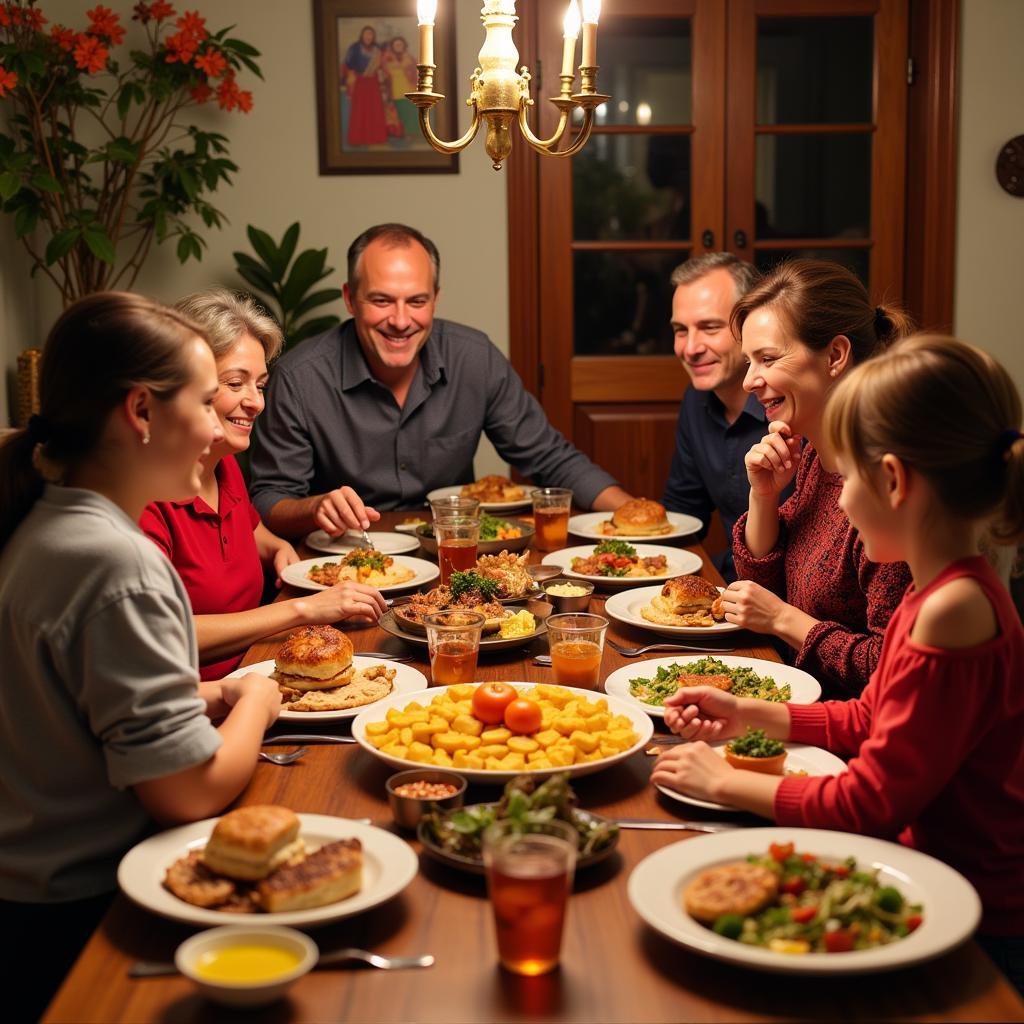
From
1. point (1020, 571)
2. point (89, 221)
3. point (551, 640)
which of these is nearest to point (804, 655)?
point (551, 640)

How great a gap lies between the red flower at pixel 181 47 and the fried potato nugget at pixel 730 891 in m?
4.03

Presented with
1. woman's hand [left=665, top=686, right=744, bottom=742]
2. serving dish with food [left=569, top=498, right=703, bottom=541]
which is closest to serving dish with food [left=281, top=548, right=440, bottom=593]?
serving dish with food [left=569, top=498, right=703, bottom=541]

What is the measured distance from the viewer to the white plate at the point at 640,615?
223 centimetres

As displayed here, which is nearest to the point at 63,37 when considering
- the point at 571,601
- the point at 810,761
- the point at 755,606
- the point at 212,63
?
the point at 212,63

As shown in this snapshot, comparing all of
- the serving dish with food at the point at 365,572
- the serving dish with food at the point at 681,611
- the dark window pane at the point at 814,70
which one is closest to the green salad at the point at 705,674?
the serving dish with food at the point at 681,611

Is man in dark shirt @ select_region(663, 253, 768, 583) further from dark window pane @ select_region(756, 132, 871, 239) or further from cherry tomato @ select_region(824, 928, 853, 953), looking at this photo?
cherry tomato @ select_region(824, 928, 853, 953)

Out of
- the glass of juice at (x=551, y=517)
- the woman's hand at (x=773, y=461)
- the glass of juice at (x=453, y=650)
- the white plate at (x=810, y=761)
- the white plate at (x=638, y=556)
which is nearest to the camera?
the white plate at (x=810, y=761)

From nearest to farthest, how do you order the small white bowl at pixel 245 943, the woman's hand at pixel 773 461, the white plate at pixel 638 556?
the small white bowl at pixel 245 943 < the woman's hand at pixel 773 461 < the white plate at pixel 638 556

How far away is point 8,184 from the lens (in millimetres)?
4047

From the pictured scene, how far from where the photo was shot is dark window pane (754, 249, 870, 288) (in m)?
5.18

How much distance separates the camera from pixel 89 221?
173 inches

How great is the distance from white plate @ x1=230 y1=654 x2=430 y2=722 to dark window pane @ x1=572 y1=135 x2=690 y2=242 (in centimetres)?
343

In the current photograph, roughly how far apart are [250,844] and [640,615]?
1.26 metres

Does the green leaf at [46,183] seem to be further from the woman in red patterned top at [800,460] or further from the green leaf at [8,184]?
the woman in red patterned top at [800,460]
